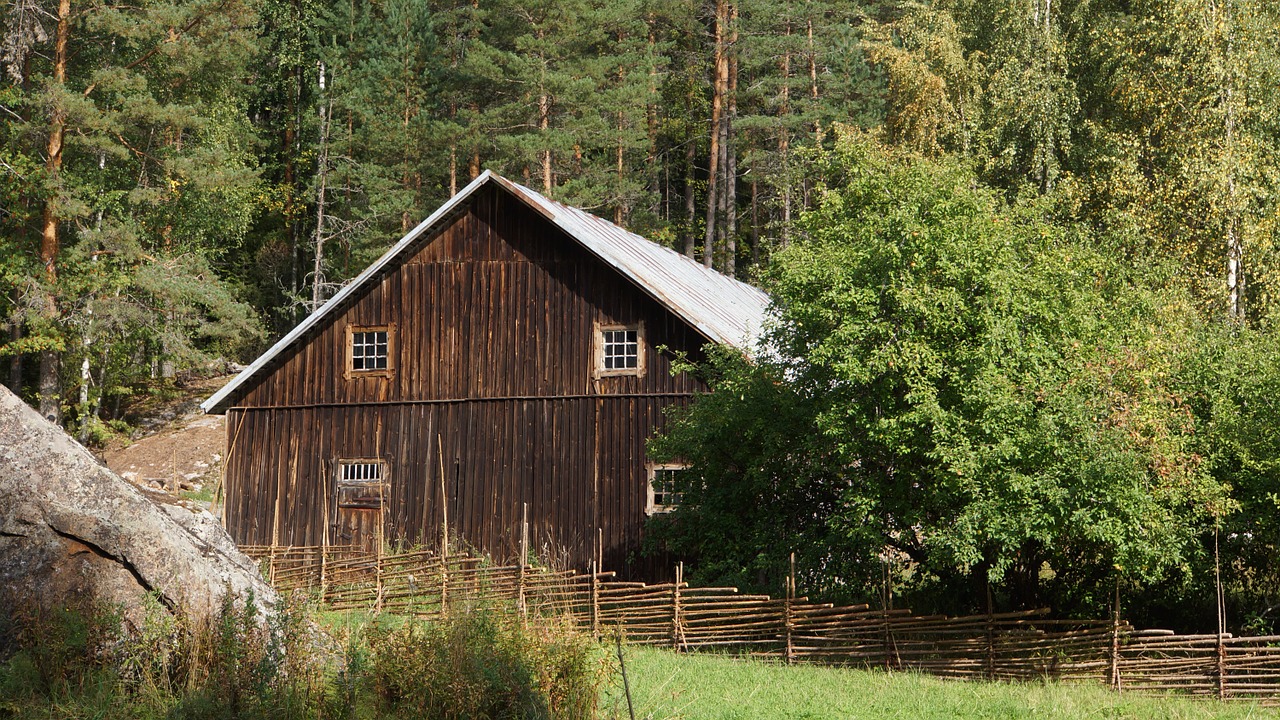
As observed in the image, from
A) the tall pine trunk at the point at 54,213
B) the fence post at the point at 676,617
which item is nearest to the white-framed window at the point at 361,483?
the fence post at the point at 676,617

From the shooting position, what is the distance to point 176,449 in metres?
36.2

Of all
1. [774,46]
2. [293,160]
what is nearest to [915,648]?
[774,46]

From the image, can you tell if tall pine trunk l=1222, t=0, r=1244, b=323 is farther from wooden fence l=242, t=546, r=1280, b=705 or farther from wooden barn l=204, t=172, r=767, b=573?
wooden fence l=242, t=546, r=1280, b=705

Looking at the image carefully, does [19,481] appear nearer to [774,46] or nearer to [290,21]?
[774,46]

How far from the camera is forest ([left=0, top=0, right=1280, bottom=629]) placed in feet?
49.6

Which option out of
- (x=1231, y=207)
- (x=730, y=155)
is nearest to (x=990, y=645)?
(x=1231, y=207)

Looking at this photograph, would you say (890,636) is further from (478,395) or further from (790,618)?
(478,395)

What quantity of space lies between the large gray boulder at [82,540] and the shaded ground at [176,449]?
21.6m

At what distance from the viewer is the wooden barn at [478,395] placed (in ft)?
70.5

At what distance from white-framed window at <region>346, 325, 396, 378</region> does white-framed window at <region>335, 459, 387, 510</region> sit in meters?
1.69

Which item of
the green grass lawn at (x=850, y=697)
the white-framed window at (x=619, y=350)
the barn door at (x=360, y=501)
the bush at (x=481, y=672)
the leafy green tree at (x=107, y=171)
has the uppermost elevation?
the leafy green tree at (x=107, y=171)

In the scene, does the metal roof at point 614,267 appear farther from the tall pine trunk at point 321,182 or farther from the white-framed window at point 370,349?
the tall pine trunk at point 321,182

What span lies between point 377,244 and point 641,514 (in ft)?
74.3

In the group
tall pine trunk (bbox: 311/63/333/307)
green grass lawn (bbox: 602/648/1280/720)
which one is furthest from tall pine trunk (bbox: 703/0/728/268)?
green grass lawn (bbox: 602/648/1280/720)
